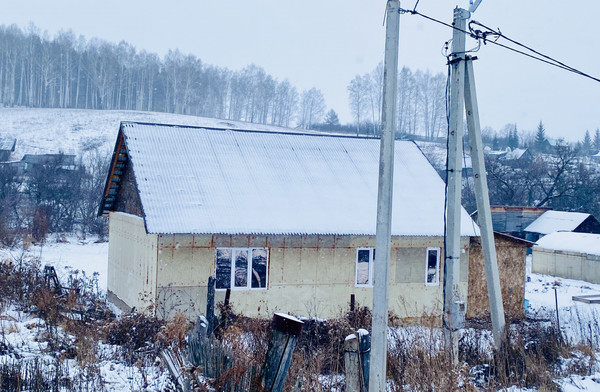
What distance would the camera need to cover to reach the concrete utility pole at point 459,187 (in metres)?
9.05

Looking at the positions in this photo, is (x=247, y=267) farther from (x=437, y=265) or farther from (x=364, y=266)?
(x=437, y=265)

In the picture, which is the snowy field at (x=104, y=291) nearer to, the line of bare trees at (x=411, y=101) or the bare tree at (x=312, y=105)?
the line of bare trees at (x=411, y=101)

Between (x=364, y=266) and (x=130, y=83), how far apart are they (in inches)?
3412

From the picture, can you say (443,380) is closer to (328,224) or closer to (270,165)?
(328,224)

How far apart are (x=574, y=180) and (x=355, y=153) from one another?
4078cm

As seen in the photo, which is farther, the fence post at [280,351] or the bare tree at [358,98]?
the bare tree at [358,98]

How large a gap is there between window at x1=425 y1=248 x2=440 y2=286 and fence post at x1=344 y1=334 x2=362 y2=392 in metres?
11.2

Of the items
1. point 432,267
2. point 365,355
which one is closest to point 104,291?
point 432,267

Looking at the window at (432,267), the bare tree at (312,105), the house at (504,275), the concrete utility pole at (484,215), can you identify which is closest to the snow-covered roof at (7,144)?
the window at (432,267)

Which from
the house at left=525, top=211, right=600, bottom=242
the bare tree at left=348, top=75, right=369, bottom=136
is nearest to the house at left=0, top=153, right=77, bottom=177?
the house at left=525, top=211, right=600, bottom=242

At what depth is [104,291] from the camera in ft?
65.3

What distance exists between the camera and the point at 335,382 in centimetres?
819

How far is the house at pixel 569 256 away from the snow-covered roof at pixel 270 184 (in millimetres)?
13881

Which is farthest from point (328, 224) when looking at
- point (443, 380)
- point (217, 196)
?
point (443, 380)
